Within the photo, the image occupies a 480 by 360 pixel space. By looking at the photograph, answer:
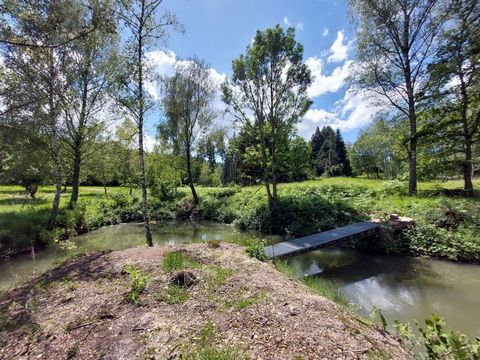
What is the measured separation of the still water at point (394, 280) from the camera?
5.25m

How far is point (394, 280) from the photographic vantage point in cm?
689

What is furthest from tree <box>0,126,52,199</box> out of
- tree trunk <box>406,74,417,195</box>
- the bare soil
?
tree trunk <box>406,74,417,195</box>

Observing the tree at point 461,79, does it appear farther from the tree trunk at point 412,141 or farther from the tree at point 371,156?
the tree at point 371,156

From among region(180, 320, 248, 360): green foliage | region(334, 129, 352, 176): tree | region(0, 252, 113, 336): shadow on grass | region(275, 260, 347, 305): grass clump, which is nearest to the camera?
region(180, 320, 248, 360): green foliage

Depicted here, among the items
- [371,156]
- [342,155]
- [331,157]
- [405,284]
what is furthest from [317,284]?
[342,155]

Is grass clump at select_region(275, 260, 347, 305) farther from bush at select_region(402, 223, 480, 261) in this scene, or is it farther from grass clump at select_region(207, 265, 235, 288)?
bush at select_region(402, 223, 480, 261)

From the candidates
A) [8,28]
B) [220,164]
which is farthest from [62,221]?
[220,164]

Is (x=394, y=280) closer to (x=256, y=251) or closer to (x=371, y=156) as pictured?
(x=256, y=251)

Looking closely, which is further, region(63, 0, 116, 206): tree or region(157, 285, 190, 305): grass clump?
region(63, 0, 116, 206): tree

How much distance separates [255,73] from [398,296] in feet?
42.1

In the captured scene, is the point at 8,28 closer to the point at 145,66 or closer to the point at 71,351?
the point at 145,66

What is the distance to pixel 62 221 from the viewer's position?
487 inches

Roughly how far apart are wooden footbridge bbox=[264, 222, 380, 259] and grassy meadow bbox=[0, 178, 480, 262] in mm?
966

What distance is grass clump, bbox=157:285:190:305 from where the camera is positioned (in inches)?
165
